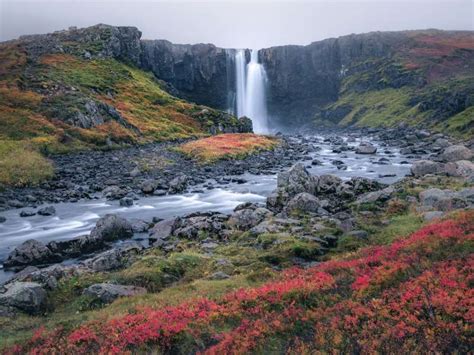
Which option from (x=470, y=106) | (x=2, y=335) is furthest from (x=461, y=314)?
(x=470, y=106)

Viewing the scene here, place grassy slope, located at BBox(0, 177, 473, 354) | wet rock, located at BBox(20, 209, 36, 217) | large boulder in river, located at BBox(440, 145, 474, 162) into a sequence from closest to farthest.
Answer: grassy slope, located at BBox(0, 177, 473, 354) < wet rock, located at BBox(20, 209, 36, 217) < large boulder in river, located at BBox(440, 145, 474, 162)

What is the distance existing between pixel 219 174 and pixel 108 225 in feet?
Answer: 89.9

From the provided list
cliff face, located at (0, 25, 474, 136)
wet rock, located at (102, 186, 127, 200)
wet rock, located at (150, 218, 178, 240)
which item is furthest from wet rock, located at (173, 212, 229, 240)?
cliff face, located at (0, 25, 474, 136)

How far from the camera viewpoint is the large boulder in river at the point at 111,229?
27620mm

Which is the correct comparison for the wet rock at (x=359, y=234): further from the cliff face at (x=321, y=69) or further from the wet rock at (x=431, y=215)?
the cliff face at (x=321, y=69)

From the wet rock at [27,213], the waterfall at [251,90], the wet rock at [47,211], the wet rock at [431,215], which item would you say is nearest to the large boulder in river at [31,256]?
the wet rock at [47,211]

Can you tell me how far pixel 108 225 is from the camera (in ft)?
92.3

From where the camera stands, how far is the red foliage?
386 inches

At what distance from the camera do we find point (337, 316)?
1152cm

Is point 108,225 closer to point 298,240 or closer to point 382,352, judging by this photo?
point 298,240

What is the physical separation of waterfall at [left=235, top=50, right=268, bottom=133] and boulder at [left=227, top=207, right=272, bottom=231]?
418 feet

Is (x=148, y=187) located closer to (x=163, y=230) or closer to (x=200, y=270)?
(x=163, y=230)

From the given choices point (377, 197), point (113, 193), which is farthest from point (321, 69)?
point (377, 197)

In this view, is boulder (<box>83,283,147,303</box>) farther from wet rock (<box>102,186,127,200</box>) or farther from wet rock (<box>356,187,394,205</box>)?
wet rock (<box>102,186,127,200</box>)
